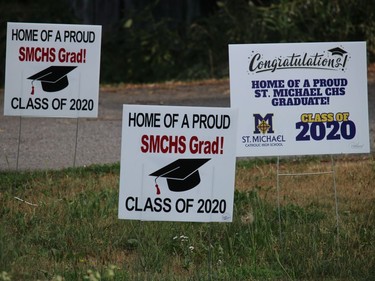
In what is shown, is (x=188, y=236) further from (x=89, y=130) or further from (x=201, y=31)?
(x=201, y=31)

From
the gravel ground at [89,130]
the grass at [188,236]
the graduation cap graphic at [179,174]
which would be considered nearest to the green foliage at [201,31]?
the gravel ground at [89,130]

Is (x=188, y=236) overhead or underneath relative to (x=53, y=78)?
underneath

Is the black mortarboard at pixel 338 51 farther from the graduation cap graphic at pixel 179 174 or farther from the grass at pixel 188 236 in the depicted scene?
the graduation cap graphic at pixel 179 174

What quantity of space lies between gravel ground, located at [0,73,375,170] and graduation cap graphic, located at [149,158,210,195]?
119 inches

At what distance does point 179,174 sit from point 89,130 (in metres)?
6.63

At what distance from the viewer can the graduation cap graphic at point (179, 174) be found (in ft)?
24.0

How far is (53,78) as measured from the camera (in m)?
9.79

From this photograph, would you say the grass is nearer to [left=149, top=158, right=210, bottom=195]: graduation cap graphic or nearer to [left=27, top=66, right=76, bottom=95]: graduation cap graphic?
[left=149, top=158, right=210, bottom=195]: graduation cap graphic

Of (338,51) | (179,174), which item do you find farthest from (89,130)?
(179,174)

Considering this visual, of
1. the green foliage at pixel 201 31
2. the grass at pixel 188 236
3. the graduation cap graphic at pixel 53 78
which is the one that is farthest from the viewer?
the green foliage at pixel 201 31

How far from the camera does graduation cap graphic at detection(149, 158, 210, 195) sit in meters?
7.32

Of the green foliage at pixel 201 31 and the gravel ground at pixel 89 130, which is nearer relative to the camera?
the gravel ground at pixel 89 130

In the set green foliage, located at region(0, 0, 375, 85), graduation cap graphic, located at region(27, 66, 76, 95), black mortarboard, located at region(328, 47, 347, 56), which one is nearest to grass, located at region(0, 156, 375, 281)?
graduation cap graphic, located at region(27, 66, 76, 95)

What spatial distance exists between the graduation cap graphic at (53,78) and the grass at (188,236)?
38.6 inches
